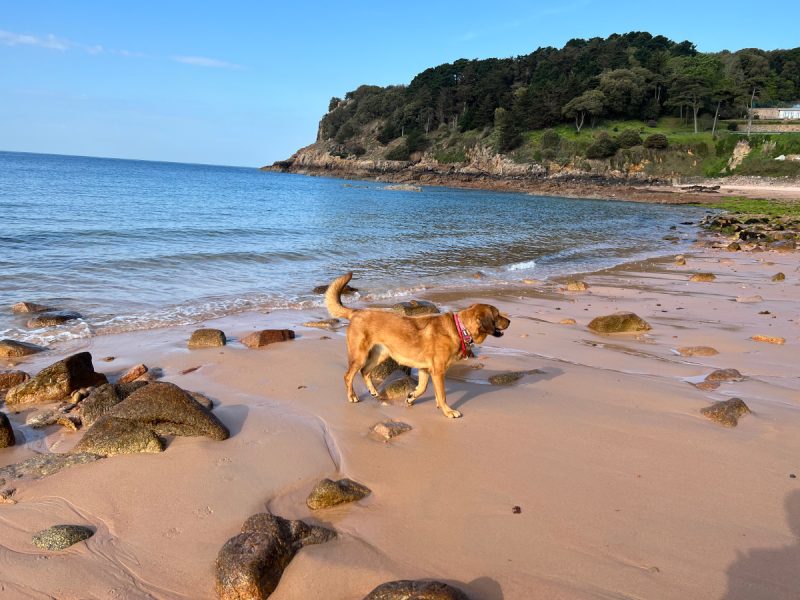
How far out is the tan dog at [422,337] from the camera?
219 inches

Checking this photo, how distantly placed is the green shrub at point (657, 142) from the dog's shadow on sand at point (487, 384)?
8598 cm

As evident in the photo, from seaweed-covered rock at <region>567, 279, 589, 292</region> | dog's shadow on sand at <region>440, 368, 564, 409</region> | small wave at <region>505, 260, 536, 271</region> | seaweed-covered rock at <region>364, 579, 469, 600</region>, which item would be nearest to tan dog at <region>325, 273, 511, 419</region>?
dog's shadow on sand at <region>440, 368, 564, 409</region>

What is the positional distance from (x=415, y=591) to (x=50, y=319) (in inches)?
360

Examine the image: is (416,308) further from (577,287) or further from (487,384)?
(577,287)

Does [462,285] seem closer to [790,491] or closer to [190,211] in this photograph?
[790,491]

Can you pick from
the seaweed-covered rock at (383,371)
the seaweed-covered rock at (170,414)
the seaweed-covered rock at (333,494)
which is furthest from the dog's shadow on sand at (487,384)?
the seaweed-covered rock at (170,414)

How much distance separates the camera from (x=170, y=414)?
4.87 metres

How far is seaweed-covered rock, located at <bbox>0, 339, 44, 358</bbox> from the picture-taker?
24.6 ft

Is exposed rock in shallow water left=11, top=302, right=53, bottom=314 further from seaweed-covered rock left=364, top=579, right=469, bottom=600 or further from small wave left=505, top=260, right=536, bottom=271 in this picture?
small wave left=505, top=260, right=536, bottom=271

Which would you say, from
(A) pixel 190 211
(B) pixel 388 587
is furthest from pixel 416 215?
(B) pixel 388 587

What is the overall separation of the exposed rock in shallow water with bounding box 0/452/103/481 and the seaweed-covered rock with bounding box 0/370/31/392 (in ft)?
7.41

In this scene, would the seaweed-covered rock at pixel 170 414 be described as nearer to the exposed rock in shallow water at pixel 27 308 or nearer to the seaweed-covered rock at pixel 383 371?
the seaweed-covered rock at pixel 383 371

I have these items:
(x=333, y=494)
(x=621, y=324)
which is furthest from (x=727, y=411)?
(x=333, y=494)

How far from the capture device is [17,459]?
454 centimetres
